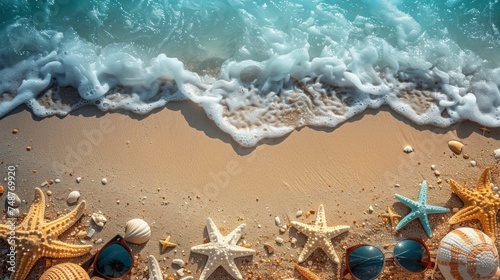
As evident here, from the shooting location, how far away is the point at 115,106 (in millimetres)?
5160

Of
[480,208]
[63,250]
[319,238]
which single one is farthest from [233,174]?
[480,208]

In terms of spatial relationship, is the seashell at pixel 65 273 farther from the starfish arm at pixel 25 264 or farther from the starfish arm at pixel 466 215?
the starfish arm at pixel 466 215

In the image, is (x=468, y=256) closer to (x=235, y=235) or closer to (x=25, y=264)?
(x=235, y=235)

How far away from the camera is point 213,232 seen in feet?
14.6

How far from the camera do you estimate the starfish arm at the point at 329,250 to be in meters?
4.45

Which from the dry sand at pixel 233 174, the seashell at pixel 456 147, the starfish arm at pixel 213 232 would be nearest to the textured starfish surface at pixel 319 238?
the dry sand at pixel 233 174

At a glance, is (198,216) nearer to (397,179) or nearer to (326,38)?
(397,179)

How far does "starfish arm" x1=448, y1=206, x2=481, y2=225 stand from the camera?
182 inches

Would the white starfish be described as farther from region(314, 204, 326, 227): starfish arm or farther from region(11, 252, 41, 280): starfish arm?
region(11, 252, 41, 280): starfish arm

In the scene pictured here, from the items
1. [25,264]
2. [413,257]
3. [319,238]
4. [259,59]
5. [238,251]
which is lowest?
[25,264]

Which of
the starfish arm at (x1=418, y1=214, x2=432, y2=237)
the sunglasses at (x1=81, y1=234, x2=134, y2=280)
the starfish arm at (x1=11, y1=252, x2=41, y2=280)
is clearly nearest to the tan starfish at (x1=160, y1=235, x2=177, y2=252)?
the sunglasses at (x1=81, y1=234, x2=134, y2=280)

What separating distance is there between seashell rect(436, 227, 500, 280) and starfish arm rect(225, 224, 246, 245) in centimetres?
208

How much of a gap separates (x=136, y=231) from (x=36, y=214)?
1.04 meters

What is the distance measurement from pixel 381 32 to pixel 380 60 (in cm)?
48
